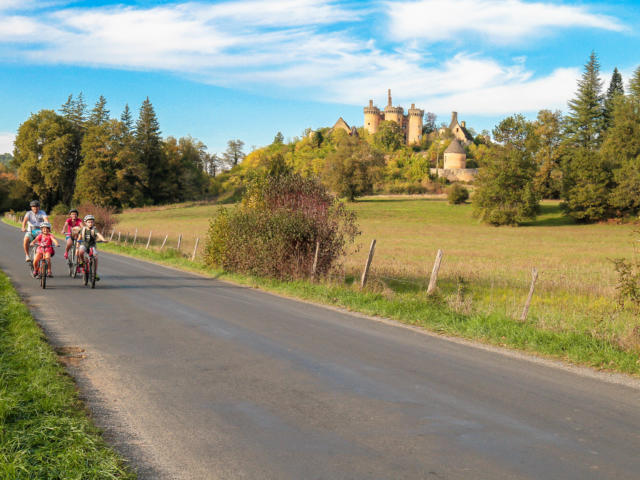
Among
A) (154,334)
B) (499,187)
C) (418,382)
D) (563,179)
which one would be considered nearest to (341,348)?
(418,382)

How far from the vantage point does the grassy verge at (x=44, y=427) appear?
3885 millimetres

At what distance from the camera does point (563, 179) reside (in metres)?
68.6

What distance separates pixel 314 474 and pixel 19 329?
6.15 m

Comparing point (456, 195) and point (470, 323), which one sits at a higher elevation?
point (456, 195)

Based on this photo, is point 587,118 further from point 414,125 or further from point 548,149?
point 414,125

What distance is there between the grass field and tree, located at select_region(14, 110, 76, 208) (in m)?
14.7

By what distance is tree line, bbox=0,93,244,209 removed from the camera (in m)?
83.9

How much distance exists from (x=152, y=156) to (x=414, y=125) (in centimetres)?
10549

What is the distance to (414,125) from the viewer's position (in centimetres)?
18488

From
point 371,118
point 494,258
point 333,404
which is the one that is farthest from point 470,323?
point 371,118

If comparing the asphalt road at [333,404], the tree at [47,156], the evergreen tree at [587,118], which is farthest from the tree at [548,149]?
the asphalt road at [333,404]

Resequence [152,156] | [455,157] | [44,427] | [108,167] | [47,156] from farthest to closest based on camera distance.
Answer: [455,157] < [152,156] < [47,156] < [108,167] < [44,427]

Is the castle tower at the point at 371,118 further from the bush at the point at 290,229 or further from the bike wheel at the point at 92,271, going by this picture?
the bike wheel at the point at 92,271

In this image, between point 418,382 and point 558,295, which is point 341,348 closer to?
point 418,382
